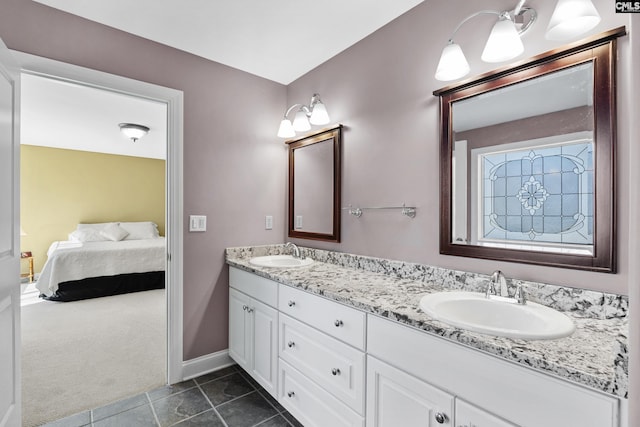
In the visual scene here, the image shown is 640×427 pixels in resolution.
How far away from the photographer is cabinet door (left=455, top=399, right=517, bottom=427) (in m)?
0.91

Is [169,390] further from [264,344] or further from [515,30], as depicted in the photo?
[515,30]

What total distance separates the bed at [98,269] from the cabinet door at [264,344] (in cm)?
339

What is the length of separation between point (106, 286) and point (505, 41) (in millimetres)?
5244

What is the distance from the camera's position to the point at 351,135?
2172mm

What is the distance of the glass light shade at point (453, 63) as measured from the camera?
143 centimetres

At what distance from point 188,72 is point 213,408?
2.26m

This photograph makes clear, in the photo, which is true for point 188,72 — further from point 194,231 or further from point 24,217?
point 24,217

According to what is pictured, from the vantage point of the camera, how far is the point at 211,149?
2342 millimetres

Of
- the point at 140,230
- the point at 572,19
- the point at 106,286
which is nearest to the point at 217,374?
the point at 572,19

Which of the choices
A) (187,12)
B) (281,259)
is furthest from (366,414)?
(187,12)

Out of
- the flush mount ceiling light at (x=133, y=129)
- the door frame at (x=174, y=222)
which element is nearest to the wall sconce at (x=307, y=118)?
the door frame at (x=174, y=222)

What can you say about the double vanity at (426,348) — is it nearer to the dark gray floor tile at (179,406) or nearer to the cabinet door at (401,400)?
the cabinet door at (401,400)

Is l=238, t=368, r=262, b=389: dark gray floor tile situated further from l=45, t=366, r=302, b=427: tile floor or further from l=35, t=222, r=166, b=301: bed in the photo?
l=35, t=222, r=166, b=301: bed

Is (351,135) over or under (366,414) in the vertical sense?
over
